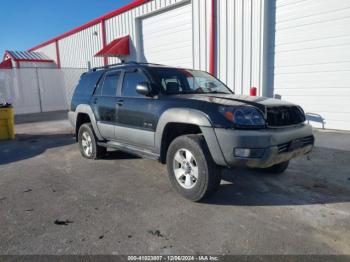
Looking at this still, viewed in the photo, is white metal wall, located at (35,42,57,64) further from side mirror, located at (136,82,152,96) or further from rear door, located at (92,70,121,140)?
side mirror, located at (136,82,152,96)

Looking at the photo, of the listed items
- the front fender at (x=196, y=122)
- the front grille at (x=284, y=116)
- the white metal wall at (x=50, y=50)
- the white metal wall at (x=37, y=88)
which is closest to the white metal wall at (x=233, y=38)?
the front grille at (x=284, y=116)

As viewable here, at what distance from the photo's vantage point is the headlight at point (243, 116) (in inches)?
132

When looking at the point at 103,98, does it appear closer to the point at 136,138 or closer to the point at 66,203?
the point at 136,138

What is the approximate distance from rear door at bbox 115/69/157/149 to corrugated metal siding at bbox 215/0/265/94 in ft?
18.0

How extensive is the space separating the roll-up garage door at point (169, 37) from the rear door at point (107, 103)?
6408 mm

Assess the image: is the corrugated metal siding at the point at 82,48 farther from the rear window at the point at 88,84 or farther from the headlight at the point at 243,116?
the headlight at the point at 243,116

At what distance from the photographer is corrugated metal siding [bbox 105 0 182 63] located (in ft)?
39.5

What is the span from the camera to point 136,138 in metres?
4.60

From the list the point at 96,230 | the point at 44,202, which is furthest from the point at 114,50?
the point at 96,230

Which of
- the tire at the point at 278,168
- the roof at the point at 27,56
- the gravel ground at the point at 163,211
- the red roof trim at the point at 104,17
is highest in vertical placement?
the red roof trim at the point at 104,17

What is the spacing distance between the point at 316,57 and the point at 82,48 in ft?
47.7

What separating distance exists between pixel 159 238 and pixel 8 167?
429cm

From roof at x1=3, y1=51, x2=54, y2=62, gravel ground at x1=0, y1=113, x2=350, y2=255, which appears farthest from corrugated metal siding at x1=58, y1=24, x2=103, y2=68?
gravel ground at x1=0, y1=113, x2=350, y2=255

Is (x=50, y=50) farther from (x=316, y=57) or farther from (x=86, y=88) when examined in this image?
(x=316, y=57)
